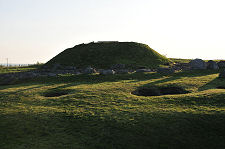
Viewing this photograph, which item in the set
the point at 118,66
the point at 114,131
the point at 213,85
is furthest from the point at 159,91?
the point at 118,66

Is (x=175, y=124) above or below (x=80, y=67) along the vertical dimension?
below

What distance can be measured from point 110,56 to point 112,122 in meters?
47.3

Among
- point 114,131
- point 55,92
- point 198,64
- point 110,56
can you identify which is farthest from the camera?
point 110,56

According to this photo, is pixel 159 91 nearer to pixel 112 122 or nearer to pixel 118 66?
pixel 112 122

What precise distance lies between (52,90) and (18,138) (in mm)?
11993

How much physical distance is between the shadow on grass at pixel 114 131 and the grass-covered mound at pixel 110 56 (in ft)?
130

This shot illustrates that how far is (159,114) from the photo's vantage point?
648 inches

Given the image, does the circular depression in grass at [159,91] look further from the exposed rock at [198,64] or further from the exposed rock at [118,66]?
the exposed rock at [118,66]

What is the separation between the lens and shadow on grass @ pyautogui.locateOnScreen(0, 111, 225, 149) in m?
13.2

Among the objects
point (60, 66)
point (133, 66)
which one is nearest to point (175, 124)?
point (133, 66)

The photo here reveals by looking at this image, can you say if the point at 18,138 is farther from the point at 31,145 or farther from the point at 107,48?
the point at 107,48

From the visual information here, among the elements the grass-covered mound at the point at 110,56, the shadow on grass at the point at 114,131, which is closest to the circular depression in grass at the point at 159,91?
the shadow on grass at the point at 114,131

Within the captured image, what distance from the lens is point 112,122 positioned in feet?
50.4

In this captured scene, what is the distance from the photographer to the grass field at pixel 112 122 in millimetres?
13367
